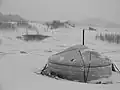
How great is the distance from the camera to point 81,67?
0.82 meters

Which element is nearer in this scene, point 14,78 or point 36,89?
point 36,89

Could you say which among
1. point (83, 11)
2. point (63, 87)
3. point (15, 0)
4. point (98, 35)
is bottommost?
point (63, 87)

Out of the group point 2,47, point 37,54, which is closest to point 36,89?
point 37,54

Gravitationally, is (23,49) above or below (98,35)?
below

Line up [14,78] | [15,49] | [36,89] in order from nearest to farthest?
[36,89] → [14,78] → [15,49]

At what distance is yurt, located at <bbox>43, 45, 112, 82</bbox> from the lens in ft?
2.68

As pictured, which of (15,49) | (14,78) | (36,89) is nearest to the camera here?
(36,89)

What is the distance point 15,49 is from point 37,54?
215 millimetres

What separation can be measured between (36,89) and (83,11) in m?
0.98

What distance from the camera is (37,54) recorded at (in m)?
1.32

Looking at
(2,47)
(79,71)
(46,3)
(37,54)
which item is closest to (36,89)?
(79,71)

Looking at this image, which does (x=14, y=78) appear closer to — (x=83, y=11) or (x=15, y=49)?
(x=15, y=49)

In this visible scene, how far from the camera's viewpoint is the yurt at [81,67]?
82 centimetres

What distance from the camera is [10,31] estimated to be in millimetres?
1329
